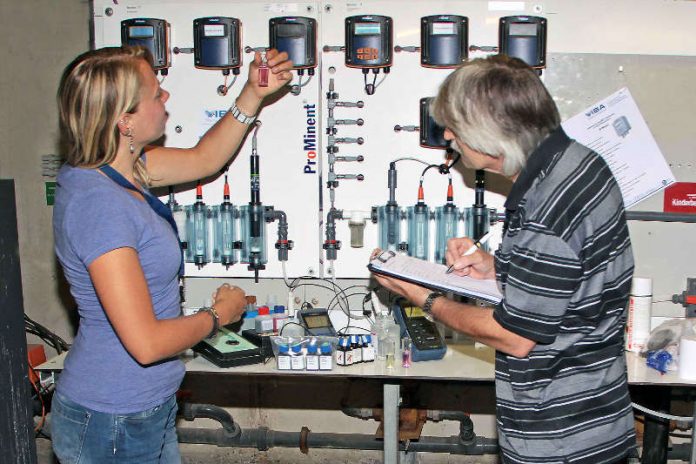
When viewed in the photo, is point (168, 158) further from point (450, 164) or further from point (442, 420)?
point (442, 420)

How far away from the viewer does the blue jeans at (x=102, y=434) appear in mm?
1631

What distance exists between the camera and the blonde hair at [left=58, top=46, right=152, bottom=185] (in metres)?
1.56

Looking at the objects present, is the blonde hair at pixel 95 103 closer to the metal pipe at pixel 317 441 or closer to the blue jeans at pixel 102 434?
the blue jeans at pixel 102 434

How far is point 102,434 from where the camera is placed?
1.63m

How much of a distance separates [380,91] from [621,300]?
1598 millimetres

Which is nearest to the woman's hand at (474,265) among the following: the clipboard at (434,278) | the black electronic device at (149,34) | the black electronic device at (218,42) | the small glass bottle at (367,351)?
the clipboard at (434,278)

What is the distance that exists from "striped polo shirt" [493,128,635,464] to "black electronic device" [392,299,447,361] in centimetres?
84

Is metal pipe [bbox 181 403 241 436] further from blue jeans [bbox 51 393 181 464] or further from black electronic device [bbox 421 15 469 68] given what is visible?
black electronic device [bbox 421 15 469 68]

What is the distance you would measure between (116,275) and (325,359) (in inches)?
42.7

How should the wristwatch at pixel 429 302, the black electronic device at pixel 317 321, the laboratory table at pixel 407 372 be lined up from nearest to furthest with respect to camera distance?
1. the wristwatch at pixel 429 302
2. the laboratory table at pixel 407 372
3. the black electronic device at pixel 317 321

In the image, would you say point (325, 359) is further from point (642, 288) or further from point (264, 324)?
point (642, 288)

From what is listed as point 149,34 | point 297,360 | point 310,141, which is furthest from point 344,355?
point 149,34

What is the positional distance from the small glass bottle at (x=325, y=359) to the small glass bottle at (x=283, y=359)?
4.4 inches

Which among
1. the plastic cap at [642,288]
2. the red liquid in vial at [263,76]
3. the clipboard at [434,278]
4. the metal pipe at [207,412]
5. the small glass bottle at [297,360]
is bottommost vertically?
the metal pipe at [207,412]
